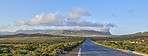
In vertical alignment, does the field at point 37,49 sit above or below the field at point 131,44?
above

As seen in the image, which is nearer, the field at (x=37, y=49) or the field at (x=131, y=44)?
the field at (x=37, y=49)

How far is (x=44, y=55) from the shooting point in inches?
744

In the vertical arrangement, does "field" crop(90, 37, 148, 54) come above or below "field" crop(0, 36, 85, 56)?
below

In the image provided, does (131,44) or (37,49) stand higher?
(37,49)

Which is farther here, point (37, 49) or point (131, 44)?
point (131, 44)

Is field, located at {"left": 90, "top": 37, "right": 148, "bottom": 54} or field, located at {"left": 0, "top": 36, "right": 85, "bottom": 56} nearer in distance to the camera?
field, located at {"left": 0, "top": 36, "right": 85, "bottom": 56}
